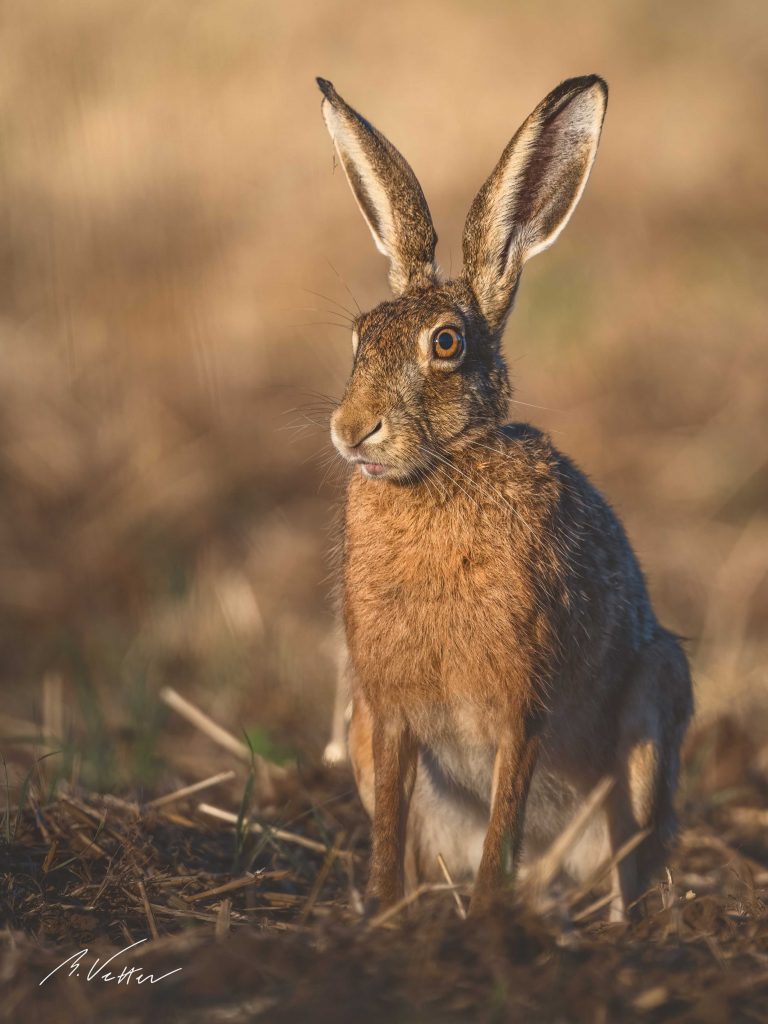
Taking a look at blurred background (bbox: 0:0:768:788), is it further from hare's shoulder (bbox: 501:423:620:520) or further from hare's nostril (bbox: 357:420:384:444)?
hare's nostril (bbox: 357:420:384:444)

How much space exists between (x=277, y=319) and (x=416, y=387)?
6668 mm

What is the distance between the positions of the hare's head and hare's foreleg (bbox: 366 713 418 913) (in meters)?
0.83

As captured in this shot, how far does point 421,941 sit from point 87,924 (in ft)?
3.78

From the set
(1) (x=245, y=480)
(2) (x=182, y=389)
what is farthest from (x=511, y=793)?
(2) (x=182, y=389)

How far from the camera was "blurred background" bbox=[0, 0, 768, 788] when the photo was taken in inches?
279

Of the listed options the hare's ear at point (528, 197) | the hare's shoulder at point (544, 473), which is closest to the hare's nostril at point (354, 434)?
the hare's shoulder at point (544, 473)

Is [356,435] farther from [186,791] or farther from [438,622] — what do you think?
[186,791]

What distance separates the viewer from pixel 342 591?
4.60 m

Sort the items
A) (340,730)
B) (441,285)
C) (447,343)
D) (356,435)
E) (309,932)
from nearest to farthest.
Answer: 1. (309,932)
2. (356,435)
3. (447,343)
4. (441,285)
5. (340,730)

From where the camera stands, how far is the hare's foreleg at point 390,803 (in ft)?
13.9

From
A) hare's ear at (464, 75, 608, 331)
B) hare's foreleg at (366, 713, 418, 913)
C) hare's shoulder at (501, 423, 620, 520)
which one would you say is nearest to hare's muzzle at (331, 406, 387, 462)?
hare's shoulder at (501, 423, 620, 520)
